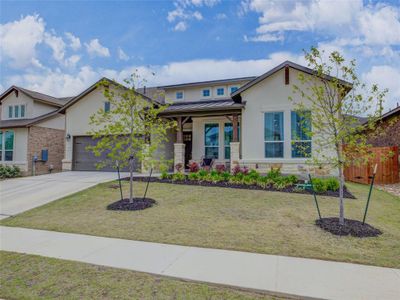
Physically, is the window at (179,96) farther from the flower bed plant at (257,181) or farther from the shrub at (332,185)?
the shrub at (332,185)

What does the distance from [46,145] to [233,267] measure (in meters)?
18.1

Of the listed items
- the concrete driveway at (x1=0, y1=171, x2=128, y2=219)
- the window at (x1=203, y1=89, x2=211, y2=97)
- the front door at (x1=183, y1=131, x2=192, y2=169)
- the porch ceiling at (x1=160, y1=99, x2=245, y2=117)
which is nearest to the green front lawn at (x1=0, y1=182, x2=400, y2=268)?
the concrete driveway at (x1=0, y1=171, x2=128, y2=219)

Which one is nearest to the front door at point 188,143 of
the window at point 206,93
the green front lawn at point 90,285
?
the window at point 206,93

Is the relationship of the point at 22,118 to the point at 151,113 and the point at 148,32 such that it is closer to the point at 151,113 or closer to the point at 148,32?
the point at 148,32

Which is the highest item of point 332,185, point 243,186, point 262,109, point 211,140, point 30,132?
point 262,109

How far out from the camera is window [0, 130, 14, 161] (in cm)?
1781

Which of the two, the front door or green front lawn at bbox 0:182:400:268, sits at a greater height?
the front door

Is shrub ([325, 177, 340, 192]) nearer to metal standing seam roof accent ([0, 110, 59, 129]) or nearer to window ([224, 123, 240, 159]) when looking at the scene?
window ([224, 123, 240, 159])

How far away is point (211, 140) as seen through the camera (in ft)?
55.5

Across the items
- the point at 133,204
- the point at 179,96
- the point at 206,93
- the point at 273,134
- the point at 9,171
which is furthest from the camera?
the point at 179,96

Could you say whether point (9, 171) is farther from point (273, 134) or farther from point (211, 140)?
point (273, 134)

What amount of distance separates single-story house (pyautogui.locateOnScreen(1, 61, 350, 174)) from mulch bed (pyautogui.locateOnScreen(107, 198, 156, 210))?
3.93m

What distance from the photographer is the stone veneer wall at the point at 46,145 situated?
17422mm

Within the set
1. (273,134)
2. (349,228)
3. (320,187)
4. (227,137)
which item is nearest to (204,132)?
(227,137)
